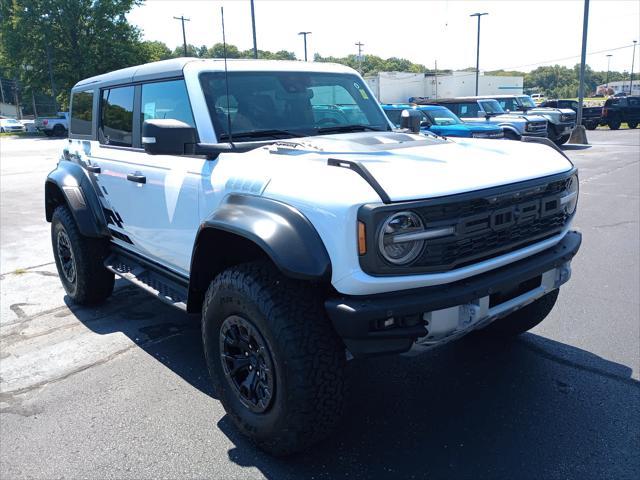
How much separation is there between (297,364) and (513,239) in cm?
125

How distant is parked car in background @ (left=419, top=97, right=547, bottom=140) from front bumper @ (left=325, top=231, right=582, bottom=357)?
1408cm

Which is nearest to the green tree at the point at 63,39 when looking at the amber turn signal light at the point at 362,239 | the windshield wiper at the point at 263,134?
the windshield wiper at the point at 263,134

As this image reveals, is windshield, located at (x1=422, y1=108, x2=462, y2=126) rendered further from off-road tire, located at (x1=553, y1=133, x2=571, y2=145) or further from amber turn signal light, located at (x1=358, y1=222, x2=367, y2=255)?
amber turn signal light, located at (x1=358, y1=222, x2=367, y2=255)

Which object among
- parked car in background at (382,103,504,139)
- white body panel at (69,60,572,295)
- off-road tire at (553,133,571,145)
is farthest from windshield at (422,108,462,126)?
white body panel at (69,60,572,295)

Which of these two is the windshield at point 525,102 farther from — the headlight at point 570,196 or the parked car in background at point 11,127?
the parked car in background at point 11,127

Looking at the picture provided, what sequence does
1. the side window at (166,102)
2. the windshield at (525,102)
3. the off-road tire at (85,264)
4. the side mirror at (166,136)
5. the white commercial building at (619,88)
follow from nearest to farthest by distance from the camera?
the side mirror at (166,136)
the side window at (166,102)
the off-road tire at (85,264)
the windshield at (525,102)
the white commercial building at (619,88)

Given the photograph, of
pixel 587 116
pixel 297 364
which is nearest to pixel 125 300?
pixel 297 364

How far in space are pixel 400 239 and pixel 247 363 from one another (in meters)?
1.11

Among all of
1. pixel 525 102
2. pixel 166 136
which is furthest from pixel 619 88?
pixel 166 136

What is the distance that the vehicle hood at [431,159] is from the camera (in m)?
2.44

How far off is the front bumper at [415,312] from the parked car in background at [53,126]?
139 feet

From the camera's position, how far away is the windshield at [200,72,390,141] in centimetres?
343

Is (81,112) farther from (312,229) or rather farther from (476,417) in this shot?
(476,417)

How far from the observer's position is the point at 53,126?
129ft
